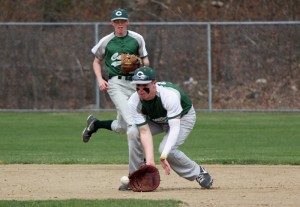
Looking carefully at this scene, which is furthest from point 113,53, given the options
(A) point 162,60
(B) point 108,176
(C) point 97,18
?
(C) point 97,18

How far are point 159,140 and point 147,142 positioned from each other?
26.1 feet

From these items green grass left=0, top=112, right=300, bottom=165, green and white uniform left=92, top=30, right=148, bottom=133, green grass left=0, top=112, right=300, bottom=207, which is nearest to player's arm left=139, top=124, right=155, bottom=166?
green grass left=0, top=112, right=300, bottom=207

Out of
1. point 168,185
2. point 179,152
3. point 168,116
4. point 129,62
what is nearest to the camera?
point 168,116

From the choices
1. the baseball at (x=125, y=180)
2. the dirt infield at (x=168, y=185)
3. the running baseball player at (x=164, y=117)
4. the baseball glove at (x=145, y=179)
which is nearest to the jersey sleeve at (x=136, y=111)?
the running baseball player at (x=164, y=117)

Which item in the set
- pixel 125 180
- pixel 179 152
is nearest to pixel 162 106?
pixel 179 152

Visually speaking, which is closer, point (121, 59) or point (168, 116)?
point (168, 116)

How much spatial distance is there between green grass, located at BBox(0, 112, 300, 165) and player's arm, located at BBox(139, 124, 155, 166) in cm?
367

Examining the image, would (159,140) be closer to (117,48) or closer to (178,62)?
(178,62)

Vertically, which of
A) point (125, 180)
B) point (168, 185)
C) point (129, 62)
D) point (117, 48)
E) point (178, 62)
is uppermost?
point (117, 48)

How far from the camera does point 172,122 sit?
9.55 m

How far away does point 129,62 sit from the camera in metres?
11.8

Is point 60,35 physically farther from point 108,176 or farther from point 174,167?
point 174,167

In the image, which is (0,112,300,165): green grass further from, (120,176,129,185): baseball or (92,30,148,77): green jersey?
(120,176,129,185): baseball

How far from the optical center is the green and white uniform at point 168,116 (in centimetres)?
955
